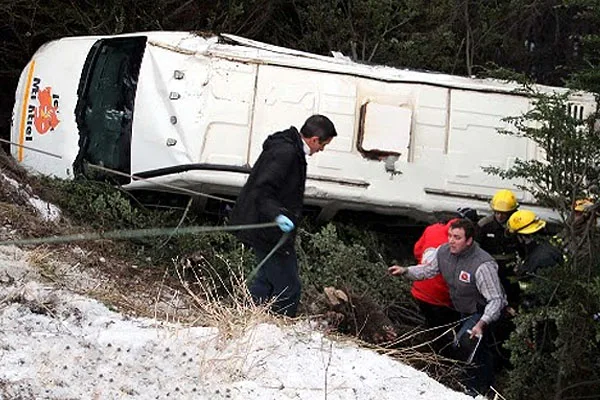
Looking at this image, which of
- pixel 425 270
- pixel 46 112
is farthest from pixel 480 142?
pixel 46 112

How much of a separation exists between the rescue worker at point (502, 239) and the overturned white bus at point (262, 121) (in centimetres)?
42

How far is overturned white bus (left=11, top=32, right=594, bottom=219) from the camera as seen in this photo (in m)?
7.53

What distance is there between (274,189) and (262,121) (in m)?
2.47

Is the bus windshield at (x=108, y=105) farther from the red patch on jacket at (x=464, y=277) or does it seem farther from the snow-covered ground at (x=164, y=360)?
the snow-covered ground at (x=164, y=360)

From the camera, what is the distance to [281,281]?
5.37 meters

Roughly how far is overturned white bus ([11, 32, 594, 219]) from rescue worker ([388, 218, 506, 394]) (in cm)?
147

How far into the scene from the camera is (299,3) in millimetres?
10828

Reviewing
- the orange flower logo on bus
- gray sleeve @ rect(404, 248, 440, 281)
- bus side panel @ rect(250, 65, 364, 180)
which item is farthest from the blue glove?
the orange flower logo on bus

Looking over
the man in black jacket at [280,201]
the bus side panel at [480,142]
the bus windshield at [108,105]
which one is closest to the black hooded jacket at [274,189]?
the man in black jacket at [280,201]

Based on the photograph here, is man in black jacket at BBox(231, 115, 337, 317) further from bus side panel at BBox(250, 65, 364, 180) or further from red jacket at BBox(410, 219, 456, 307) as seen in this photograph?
bus side panel at BBox(250, 65, 364, 180)

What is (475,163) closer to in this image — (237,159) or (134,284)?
(237,159)

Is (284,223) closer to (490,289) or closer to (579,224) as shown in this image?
(490,289)

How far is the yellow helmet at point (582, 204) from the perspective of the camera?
6246 millimetres

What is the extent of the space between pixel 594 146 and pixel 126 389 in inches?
146
